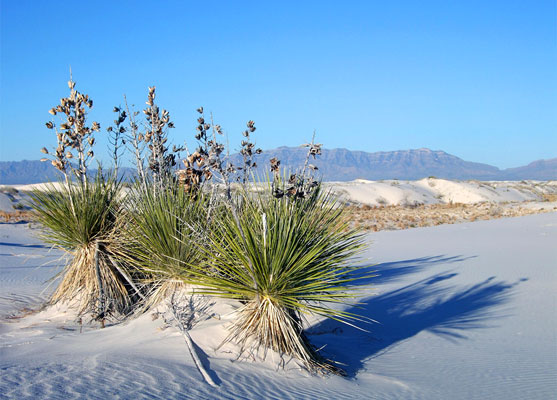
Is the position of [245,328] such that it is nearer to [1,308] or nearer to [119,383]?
[119,383]

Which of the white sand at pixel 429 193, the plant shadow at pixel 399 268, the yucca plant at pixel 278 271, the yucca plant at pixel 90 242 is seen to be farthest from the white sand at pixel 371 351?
the white sand at pixel 429 193

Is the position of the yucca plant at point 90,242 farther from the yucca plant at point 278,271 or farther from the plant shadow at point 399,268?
the plant shadow at point 399,268

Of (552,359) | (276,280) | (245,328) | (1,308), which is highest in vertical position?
(276,280)

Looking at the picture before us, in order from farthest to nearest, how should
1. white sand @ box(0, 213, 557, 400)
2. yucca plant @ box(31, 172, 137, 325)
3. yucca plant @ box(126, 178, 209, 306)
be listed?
1. yucca plant @ box(31, 172, 137, 325)
2. yucca plant @ box(126, 178, 209, 306)
3. white sand @ box(0, 213, 557, 400)

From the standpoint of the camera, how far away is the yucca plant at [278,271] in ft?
14.0

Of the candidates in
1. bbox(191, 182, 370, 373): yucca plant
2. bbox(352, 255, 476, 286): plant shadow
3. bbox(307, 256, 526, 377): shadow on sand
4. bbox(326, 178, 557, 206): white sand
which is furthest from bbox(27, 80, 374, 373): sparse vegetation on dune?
bbox(326, 178, 557, 206): white sand

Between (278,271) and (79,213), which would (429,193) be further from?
(278,271)

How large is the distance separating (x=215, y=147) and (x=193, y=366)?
1801 mm

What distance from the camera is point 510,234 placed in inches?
816

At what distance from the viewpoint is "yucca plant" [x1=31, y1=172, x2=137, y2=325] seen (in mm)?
6031

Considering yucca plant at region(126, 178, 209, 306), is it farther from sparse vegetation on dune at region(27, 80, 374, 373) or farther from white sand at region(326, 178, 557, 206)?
white sand at region(326, 178, 557, 206)

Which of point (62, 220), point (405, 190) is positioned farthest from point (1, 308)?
point (405, 190)

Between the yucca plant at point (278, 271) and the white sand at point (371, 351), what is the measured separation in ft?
0.81

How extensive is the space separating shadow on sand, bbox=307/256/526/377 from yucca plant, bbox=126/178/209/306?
1721mm
